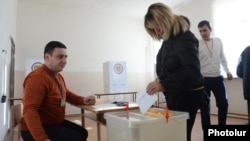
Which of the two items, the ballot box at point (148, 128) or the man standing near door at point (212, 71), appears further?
the man standing near door at point (212, 71)

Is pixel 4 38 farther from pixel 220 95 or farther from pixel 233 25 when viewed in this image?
pixel 233 25

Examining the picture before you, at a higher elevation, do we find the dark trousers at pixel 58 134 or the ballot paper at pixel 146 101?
the ballot paper at pixel 146 101

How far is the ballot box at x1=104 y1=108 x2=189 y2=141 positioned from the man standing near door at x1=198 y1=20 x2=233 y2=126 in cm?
136

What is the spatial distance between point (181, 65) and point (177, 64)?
0.02 meters

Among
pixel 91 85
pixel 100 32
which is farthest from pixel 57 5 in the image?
pixel 91 85

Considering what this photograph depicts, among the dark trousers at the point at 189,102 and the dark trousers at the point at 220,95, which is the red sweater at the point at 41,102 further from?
the dark trousers at the point at 220,95

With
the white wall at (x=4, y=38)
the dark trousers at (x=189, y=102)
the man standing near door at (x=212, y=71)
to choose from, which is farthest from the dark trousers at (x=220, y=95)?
the white wall at (x=4, y=38)

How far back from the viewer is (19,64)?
15.7 ft

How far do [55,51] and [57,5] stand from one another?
4.13 metres

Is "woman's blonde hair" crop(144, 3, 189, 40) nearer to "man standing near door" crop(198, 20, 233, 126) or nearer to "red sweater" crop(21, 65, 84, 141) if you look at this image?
"red sweater" crop(21, 65, 84, 141)

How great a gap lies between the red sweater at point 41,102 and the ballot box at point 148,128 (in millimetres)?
362

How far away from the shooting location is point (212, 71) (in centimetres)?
237

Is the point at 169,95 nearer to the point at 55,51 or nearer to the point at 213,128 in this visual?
the point at 213,128

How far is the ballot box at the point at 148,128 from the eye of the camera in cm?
89
